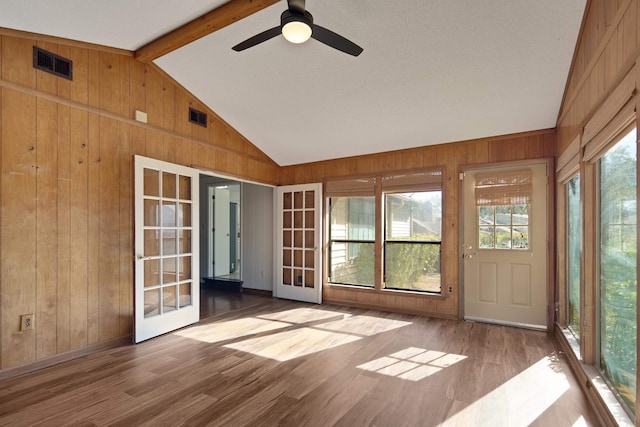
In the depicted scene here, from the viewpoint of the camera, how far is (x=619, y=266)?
2090 millimetres

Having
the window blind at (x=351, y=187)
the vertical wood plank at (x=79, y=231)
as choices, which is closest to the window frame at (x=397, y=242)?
the window blind at (x=351, y=187)

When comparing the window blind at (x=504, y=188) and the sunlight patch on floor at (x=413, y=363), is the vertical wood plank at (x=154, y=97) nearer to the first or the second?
the sunlight patch on floor at (x=413, y=363)

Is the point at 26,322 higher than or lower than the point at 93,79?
lower

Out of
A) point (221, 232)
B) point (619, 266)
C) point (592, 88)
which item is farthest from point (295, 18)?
→ point (221, 232)

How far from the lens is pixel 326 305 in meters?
5.28

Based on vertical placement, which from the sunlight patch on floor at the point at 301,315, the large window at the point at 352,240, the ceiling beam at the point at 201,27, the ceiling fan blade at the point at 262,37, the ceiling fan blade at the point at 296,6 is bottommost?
the sunlight patch on floor at the point at 301,315

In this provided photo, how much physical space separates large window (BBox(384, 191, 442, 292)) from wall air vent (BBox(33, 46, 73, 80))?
4103 mm

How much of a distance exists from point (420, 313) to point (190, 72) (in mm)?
4335

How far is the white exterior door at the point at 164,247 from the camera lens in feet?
11.8

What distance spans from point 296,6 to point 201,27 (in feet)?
4.34

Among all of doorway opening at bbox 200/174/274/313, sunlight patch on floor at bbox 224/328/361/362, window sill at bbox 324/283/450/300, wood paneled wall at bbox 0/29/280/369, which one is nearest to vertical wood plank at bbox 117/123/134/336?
wood paneled wall at bbox 0/29/280/369

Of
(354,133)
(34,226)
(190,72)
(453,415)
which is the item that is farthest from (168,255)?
(453,415)

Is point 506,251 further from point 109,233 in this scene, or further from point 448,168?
point 109,233

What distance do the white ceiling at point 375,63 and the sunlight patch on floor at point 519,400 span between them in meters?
2.71
